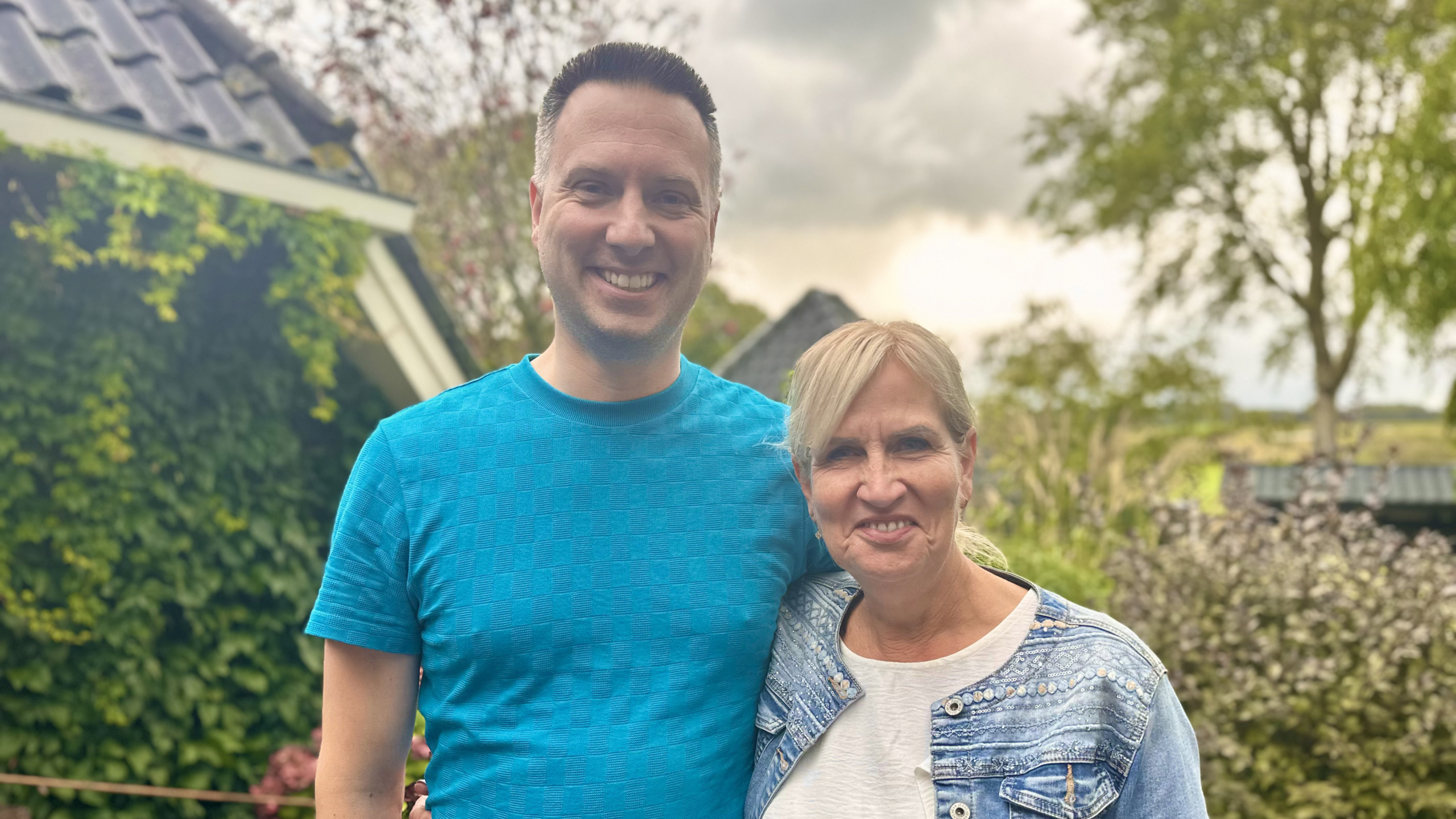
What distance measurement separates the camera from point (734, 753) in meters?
1.80

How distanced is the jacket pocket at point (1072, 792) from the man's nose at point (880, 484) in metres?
0.47

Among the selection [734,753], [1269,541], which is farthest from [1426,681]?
[734,753]

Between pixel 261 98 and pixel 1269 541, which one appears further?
pixel 1269 541

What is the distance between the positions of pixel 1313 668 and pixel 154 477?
504 cm

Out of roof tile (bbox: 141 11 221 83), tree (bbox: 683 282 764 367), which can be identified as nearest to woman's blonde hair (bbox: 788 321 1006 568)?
roof tile (bbox: 141 11 221 83)

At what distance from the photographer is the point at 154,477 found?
4.42m

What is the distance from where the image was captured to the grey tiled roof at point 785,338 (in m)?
7.22

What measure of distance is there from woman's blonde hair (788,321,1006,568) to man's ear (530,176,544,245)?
1.80 ft

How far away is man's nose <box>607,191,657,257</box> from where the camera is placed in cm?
175

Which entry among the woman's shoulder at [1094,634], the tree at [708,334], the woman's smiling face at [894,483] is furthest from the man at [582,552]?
the tree at [708,334]

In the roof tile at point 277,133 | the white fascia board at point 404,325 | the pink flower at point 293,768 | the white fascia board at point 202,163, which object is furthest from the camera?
the white fascia board at point 404,325

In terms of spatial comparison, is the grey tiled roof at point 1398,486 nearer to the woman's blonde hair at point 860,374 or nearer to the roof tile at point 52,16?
the roof tile at point 52,16

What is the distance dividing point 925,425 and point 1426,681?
160 inches

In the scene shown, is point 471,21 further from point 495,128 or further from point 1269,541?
point 1269,541
